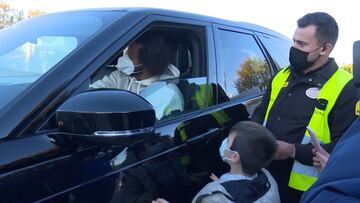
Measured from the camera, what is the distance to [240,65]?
3.72m

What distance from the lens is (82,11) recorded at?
9.53ft

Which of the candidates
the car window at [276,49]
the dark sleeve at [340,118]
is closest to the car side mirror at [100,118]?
the dark sleeve at [340,118]

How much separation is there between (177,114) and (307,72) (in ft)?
2.73

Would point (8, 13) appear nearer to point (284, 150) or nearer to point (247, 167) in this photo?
point (284, 150)

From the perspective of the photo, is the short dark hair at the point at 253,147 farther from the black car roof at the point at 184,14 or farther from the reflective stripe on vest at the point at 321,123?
the black car roof at the point at 184,14

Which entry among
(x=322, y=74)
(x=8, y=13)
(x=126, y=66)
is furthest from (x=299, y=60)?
(x=8, y=13)

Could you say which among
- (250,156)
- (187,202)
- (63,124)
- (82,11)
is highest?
(82,11)

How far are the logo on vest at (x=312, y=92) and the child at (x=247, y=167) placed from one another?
Answer: 45 centimetres

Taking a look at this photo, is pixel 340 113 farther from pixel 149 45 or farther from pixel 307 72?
pixel 149 45

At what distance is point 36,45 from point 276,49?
274 centimetres

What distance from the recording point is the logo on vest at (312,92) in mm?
2734

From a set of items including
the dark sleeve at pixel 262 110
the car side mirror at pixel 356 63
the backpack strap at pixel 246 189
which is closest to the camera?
the car side mirror at pixel 356 63

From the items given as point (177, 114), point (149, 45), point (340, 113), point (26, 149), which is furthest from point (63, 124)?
point (340, 113)

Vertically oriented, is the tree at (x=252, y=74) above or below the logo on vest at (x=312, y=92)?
below
